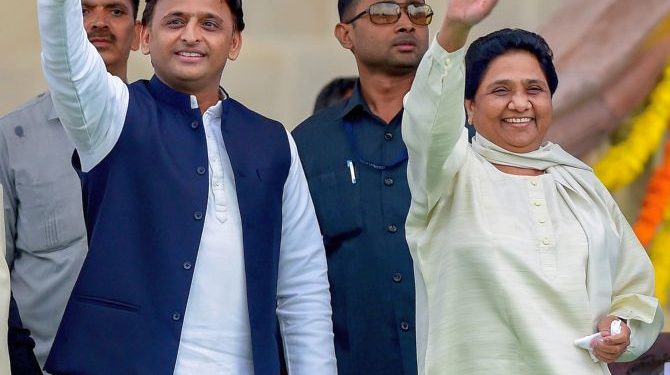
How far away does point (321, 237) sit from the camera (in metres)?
4.39

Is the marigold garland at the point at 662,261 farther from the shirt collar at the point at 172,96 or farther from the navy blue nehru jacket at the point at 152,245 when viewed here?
the shirt collar at the point at 172,96

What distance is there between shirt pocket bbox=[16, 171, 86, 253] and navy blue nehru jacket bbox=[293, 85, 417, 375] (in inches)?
25.1

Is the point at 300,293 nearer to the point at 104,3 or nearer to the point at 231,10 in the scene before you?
the point at 231,10

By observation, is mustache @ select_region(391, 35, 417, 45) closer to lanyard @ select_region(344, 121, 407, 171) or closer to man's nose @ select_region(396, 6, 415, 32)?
man's nose @ select_region(396, 6, 415, 32)

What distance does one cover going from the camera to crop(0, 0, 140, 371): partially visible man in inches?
186

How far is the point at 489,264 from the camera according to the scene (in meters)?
4.05

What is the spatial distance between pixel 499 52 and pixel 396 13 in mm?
737

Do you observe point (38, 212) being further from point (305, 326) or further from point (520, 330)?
point (520, 330)

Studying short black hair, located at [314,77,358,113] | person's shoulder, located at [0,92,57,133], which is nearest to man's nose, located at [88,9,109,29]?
person's shoulder, located at [0,92,57,133]

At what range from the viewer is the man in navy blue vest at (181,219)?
13.0 feet

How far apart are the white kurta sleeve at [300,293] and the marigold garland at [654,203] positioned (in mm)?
2296

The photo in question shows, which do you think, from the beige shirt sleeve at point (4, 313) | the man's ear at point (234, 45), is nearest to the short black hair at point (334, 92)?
the man's ear at point (234, 45)

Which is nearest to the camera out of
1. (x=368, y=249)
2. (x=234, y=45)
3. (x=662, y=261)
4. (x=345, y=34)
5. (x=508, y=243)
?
(x=508, y=243)

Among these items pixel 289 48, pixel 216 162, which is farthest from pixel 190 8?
pixel 289 48
